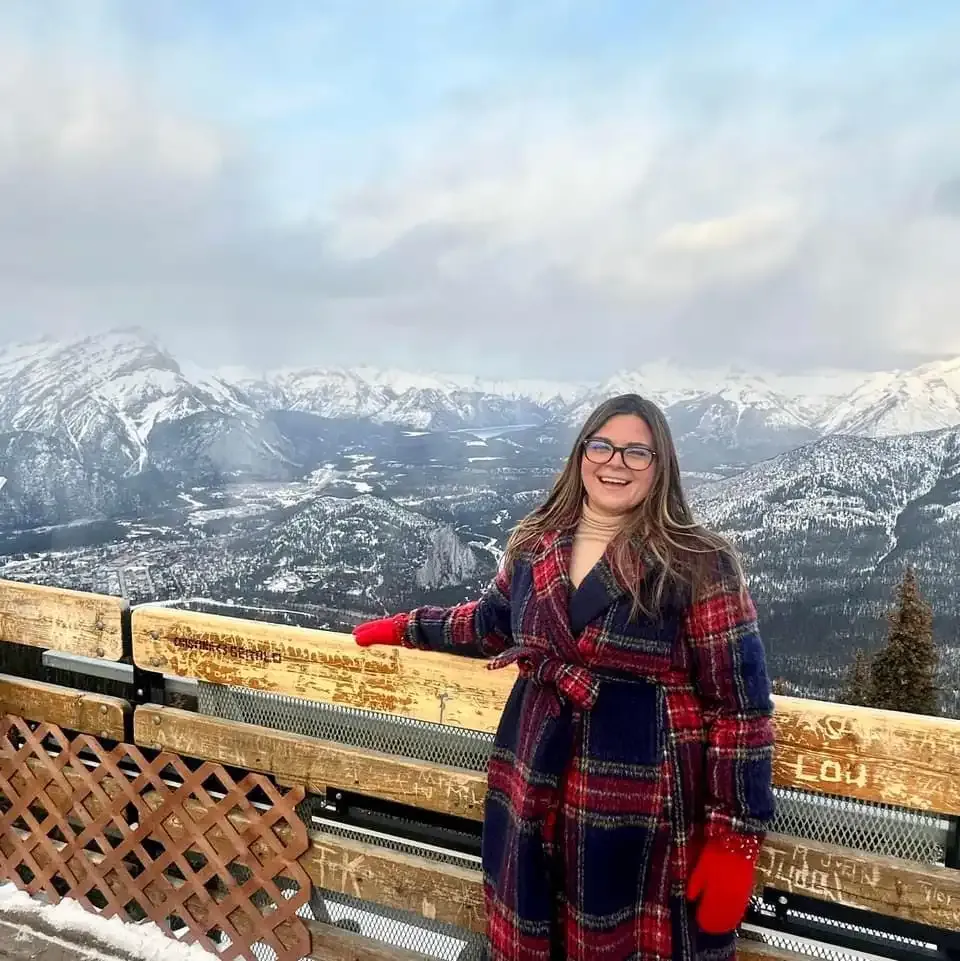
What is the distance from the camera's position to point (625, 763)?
1447 millimetres

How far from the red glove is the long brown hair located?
1.34 feet

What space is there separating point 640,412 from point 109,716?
2302 millimetres

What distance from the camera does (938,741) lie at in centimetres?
157

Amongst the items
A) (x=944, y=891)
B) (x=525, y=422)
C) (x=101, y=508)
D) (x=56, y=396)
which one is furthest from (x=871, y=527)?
(x=56, y=396)

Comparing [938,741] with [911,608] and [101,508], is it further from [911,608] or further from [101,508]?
[101,508]

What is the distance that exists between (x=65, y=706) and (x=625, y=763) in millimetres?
2284

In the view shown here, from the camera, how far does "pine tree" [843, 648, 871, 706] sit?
67.8ft

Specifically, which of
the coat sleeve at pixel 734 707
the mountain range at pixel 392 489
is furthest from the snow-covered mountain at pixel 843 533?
the coat sleeve at pixel 734 707

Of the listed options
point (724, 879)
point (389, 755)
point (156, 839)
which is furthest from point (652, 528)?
point (156, 839)

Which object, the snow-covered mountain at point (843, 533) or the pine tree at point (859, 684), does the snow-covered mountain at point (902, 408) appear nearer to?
the snow-covered mountain at point (843, 533)

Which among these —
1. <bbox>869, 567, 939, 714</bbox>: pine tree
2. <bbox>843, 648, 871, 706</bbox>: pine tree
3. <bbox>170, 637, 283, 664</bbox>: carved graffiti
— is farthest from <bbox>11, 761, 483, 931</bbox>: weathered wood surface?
<bbox>843, 648, 871, 706</bbox>: pine tree

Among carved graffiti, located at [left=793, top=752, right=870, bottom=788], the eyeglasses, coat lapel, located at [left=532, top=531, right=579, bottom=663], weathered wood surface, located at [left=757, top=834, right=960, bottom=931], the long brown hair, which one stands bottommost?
weathered wood surface, located at [left=757, top=834, right=960, bottom=931]

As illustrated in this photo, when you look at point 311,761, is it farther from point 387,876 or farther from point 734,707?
point 734,707

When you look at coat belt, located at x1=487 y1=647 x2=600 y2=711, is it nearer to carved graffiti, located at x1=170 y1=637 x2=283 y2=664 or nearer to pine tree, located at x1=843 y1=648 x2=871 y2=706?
carved graffiti, located at x1=170 y1=637 x2=283 y2=664
